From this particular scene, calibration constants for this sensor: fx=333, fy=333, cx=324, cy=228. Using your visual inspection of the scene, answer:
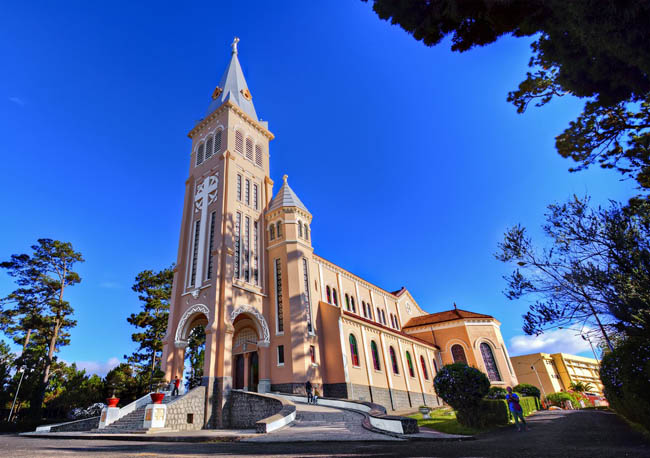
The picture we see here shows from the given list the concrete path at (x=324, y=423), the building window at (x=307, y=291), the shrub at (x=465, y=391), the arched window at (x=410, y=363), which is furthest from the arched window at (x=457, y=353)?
the shrub at (x=465, y=391)

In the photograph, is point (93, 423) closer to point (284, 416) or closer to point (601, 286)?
point (284, 416)

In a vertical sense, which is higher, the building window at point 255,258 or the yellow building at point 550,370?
the building window at point 255,258

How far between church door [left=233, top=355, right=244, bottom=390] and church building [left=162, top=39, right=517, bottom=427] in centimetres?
9

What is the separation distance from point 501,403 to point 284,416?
26.1 feet

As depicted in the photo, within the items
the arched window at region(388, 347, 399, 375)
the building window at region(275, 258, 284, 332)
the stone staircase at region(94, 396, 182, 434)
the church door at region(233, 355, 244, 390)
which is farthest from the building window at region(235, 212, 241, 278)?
the arched window at region(388, 347, 399, 375)

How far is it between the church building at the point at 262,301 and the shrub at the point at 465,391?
9742mm

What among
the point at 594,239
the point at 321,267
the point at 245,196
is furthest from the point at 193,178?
the point at 594,239

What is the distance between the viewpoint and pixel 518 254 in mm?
11117

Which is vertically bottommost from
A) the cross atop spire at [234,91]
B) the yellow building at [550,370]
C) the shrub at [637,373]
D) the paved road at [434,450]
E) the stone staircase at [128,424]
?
the paved road at [434,450]

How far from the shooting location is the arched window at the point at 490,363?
3004 centimetres

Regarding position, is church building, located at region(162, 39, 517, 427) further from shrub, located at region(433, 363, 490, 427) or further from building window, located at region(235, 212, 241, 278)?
shrub, located at region(433, 363, 490, 427)

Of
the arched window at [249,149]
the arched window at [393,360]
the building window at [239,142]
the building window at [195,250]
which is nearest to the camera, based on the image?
the building window at [195,250]

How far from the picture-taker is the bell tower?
1934cm

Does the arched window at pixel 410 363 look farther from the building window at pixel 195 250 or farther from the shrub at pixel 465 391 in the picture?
the building window at pixel 195 250
